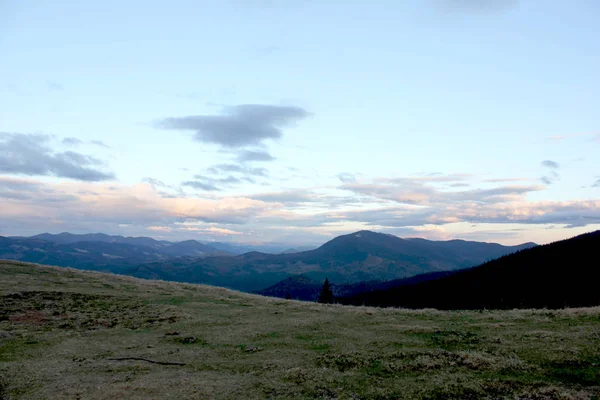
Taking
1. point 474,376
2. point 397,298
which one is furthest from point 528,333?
point 397,298

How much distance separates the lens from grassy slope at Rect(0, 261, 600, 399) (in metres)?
14.2

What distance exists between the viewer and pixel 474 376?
14.8 m

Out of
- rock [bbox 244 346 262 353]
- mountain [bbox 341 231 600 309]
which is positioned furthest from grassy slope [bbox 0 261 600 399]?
mountain [bbox 341 231 600 309]

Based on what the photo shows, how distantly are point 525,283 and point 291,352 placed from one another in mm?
124937

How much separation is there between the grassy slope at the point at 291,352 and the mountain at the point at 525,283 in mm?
70436

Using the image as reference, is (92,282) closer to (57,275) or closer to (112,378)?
(57,275)

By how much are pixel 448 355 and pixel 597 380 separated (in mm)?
5733

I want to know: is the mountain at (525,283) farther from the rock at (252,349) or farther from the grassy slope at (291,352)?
the rock at (252,349)

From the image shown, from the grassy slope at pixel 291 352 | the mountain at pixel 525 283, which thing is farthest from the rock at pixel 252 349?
the mountain at pixel 525 283

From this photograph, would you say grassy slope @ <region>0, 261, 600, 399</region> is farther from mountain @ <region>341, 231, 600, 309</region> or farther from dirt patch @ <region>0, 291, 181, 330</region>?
mountain @ <region>341, 231, 600, 309</region>

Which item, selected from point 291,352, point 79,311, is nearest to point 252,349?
point 291,352

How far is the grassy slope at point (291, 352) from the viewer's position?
14250 millimetres

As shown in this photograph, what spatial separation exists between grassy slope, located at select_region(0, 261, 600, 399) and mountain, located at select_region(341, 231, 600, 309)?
2773 inches

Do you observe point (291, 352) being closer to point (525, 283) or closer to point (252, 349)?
point (252, 349)
